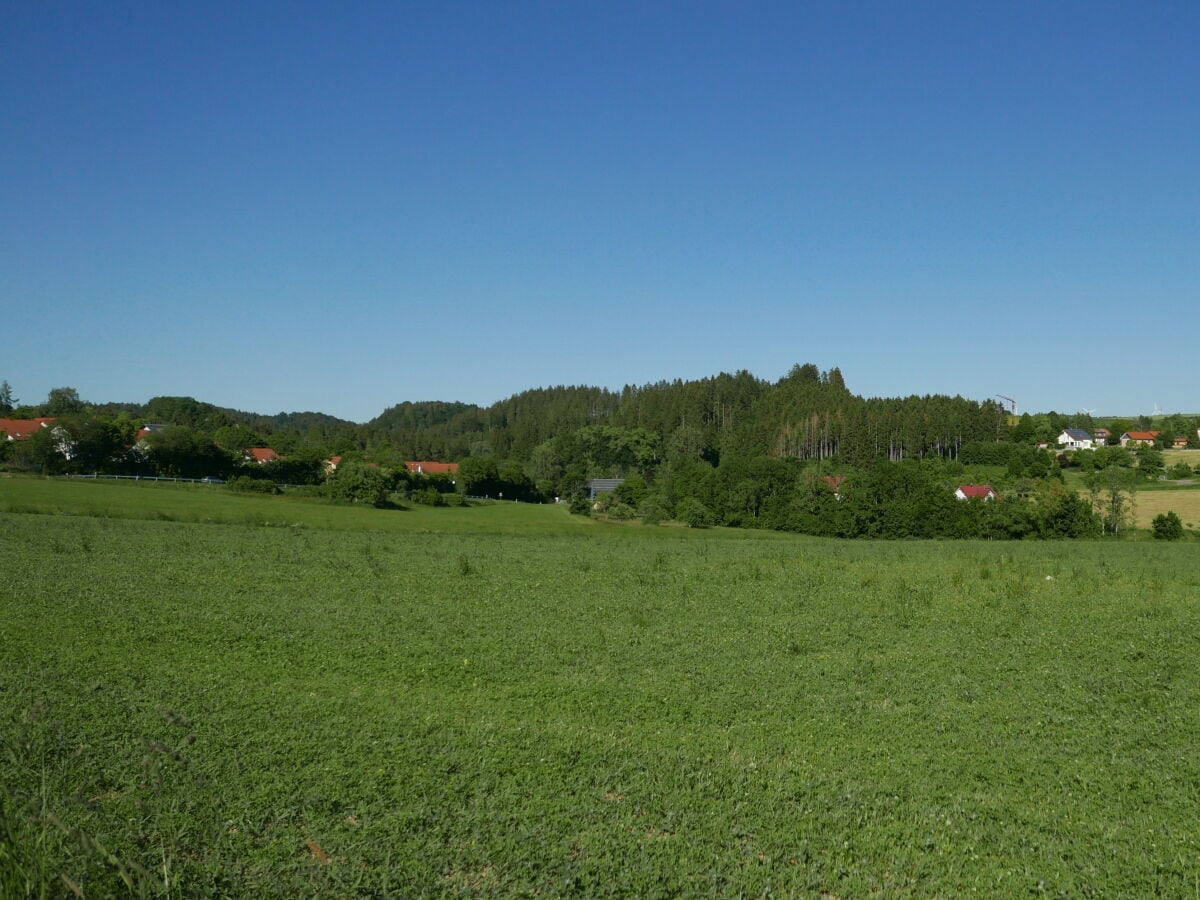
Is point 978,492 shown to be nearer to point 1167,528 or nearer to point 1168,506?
point 1168,506

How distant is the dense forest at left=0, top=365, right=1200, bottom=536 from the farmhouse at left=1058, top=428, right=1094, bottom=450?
2204 mm

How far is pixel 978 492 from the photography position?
7844cm

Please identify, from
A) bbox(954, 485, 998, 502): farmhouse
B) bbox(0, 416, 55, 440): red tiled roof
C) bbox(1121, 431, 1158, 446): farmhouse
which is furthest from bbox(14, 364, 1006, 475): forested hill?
bbox(1121, 431, 1158, 446): farmhouse

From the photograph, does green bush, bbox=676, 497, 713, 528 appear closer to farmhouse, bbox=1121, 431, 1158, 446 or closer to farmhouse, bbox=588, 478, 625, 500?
farmhouse, bbox=588, 478, 625, 500

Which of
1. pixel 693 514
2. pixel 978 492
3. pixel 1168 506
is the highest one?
pixel 978 492

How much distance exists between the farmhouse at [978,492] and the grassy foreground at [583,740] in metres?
61.1

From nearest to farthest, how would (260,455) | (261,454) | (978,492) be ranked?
1. (978,492)
2. (260,455)
3. (261,454)

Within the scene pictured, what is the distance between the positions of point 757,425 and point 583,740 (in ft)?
435

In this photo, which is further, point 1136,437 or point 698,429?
point 1136,437

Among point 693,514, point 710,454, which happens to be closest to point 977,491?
point 693,514

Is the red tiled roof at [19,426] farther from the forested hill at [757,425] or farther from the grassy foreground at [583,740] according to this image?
the grassy foreground at [583,740]

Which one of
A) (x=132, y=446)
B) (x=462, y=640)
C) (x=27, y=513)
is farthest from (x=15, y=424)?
(x=462, y=640)

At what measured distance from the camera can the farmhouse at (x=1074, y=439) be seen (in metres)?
145

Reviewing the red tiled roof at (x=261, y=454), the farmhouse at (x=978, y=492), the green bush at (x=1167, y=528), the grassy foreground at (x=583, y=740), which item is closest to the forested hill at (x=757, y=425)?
the red tiled roof at (x=261, y=454)
